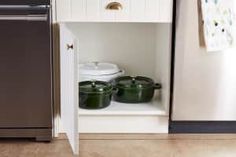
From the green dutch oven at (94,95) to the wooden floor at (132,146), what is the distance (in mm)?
195

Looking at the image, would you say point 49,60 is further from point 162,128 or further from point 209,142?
point 209,142

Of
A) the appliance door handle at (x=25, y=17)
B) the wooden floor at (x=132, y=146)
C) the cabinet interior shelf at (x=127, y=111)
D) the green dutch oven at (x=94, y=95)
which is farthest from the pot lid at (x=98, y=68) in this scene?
the appliance door handle at (x=25, y=17)

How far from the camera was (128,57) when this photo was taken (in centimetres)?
302

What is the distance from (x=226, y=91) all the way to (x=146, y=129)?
21.2 inches

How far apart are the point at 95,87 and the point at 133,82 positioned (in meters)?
0.27

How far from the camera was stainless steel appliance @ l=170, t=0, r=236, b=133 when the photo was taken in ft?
8.14

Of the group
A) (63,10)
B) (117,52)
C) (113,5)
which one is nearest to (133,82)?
(117,52)

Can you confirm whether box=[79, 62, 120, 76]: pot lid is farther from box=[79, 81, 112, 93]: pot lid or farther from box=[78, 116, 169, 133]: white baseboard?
box=[78, 116, 169, 133]: white baseboard

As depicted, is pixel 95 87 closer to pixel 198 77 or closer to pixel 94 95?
pixel 94 95

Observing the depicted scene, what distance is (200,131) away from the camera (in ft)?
8.93

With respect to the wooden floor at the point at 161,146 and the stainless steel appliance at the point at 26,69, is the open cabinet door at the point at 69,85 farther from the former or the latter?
the wooden floor at the point at 161,146

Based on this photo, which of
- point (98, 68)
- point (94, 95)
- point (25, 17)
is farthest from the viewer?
point (98, 68)

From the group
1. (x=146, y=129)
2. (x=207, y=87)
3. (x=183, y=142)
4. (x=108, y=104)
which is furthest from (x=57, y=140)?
(x=207, y=87)

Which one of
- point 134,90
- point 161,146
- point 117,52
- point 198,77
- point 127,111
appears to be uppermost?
point 117,52
